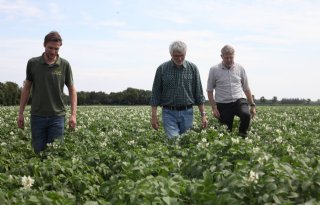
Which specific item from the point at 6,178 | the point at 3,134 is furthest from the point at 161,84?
the point at 3,134

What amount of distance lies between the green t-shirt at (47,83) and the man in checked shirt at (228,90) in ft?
9.82

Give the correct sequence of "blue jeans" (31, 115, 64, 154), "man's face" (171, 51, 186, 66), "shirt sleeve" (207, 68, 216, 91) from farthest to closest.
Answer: "shirt sleeve" (207, 68, 216, 91)
"man's face" (171, 51, 186, 66)
"blue jeans" (31, 115, 64, 154)

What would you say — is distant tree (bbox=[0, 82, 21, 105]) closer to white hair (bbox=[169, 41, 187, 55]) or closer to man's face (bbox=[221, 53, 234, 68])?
man's face (bbox=[221, 53, 234, 68])

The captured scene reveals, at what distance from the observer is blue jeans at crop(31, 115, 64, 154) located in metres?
6.46

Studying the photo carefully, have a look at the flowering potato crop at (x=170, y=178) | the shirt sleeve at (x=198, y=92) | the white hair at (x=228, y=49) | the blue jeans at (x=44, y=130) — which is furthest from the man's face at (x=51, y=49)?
the white hair at (x=228, y=49)

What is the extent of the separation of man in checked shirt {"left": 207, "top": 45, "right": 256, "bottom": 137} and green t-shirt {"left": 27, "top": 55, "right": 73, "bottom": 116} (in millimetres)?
2994

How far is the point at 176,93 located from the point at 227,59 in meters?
1.66

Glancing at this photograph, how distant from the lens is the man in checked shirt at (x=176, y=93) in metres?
6.91

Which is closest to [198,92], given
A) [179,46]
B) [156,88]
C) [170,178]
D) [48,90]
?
[156,88]

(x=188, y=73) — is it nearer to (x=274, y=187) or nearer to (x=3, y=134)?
(x=274, y=187)

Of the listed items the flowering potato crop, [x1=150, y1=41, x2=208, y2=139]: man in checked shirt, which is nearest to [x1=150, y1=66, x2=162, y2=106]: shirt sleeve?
[x1=150, y1=41, x2=208, y2=139]: man in checked shirt

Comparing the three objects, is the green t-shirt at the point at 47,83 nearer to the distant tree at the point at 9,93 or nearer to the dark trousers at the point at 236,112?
the dark trousers at the point at 236,112

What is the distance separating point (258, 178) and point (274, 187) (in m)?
0.15

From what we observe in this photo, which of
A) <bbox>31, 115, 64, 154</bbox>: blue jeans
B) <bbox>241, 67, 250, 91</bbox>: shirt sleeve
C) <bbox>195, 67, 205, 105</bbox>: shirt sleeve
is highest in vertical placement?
<bbox>241, 67, 250, 91</bbox>: shirt sleeve
